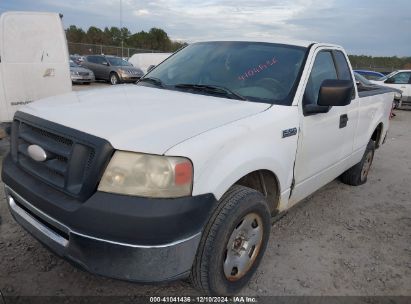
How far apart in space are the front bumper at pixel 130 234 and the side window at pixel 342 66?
2.60 metres

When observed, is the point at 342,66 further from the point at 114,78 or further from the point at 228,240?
the point at 114,78

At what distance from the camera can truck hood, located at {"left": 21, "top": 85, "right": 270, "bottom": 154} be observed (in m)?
2.16

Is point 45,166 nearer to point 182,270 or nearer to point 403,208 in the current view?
Answer: point 182,270

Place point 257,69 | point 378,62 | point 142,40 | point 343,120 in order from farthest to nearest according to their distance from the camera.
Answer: point 142,40 → point 378,62 → point 343,120 → point 257,69

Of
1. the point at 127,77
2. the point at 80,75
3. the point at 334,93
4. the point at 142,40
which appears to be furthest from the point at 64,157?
the point at 142,40

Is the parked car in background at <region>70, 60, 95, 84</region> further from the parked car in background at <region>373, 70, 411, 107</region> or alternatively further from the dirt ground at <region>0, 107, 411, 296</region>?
the dirt ground at <region>0, 107, 411, 296</region>

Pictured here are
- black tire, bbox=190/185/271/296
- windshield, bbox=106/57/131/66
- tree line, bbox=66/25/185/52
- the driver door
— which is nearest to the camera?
black tire, bbox=190/185/271/296

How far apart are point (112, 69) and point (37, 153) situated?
18.3 m

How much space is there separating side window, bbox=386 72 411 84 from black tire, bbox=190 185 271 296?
15.7 metres

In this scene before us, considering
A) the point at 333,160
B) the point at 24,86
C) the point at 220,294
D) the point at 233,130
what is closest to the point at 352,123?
the point at 333,160

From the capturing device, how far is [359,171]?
5215 mm

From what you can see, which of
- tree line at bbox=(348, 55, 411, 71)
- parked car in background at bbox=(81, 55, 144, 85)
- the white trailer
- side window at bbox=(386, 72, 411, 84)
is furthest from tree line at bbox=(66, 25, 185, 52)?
the white trailer

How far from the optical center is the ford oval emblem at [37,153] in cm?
236

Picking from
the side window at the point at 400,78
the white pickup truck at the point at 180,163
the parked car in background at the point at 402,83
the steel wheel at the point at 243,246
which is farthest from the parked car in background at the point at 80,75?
the steel wheel at the point at 243,246
